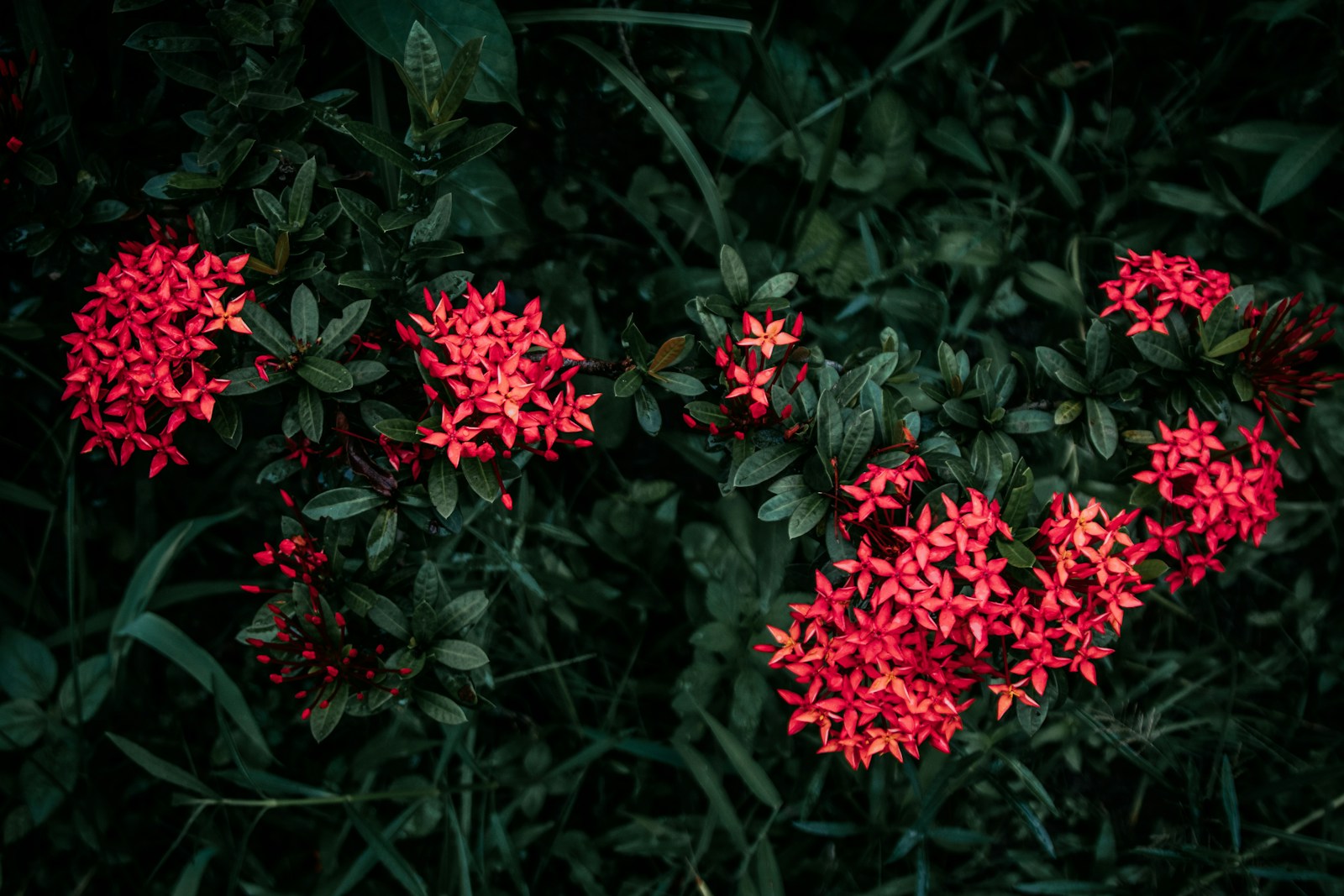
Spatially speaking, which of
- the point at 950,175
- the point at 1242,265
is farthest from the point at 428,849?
the point at 1242,265

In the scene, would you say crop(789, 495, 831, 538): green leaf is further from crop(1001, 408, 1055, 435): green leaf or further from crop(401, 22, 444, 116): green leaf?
crop(401, 22, 444, 116): green leaf

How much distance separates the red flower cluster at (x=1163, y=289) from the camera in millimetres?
1645

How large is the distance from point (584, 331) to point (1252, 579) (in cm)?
210

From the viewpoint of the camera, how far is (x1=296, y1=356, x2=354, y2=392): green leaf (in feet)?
4.76

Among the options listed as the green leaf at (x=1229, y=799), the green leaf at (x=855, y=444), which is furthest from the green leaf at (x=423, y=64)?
the green leaf at (x=1229, y=799)

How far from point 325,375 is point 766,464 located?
773 mm

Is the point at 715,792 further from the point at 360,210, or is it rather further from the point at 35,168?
the point at 35,168

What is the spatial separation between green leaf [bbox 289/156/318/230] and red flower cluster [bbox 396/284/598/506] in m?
0.27

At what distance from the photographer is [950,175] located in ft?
8.36

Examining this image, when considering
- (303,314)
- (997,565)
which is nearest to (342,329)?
(303,314)

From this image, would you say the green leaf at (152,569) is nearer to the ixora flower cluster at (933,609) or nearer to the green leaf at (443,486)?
the green leaf at (443,486)

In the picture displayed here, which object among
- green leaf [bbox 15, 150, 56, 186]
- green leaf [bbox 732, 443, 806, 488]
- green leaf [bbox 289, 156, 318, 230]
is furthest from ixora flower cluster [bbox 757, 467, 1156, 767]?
green leaf [bbox 15, 150, 56, 186]

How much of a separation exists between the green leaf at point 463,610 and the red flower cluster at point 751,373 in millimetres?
555

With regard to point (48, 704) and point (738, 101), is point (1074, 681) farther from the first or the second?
point (48, 704)
